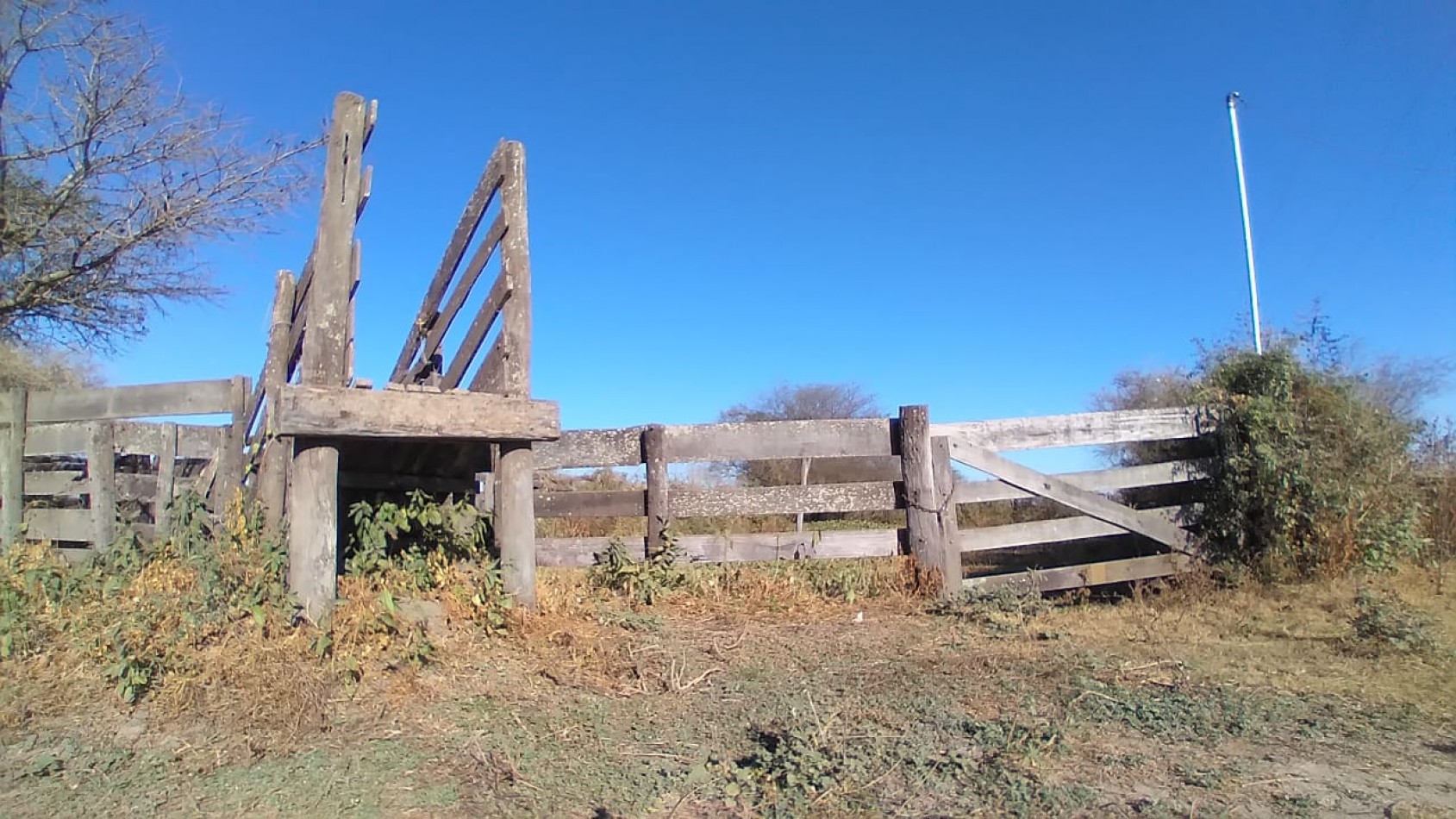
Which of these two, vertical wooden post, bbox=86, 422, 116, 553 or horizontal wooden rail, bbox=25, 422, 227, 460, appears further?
horizontal wooden rail, bbox=25, 422, 227, 460

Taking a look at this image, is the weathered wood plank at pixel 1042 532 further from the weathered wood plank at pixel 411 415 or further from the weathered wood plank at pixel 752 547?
the weathered wood plank at pixel 411 415

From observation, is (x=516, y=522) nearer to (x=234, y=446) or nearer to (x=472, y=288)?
(x=472, y=288)

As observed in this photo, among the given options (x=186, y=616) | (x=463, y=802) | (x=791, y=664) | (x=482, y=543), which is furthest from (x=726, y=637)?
(x=186, y=616)

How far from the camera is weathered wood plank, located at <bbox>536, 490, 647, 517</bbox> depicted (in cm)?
718

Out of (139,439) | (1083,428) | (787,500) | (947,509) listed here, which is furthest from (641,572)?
(139,439)

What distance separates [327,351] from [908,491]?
428cm

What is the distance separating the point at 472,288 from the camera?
6.35 metres

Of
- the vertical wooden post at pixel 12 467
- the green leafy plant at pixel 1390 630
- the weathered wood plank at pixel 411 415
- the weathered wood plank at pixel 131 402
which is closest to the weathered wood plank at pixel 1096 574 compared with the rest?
the green leafy plant at pixel 1390 630

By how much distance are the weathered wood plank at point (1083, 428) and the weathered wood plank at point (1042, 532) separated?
61 centimetres

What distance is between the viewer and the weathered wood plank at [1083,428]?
725cm

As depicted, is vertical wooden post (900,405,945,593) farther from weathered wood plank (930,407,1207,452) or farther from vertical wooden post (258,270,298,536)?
vertical wooden post (258,270,298,536)

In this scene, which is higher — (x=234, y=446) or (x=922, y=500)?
(x=234, y=446)

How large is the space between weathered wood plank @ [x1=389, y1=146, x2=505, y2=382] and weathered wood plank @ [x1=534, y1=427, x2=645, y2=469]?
126cm

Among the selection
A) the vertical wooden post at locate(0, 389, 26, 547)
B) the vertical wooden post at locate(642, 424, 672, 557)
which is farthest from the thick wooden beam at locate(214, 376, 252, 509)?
the vertical wooden post at locate(642, 424, 672, 557)
